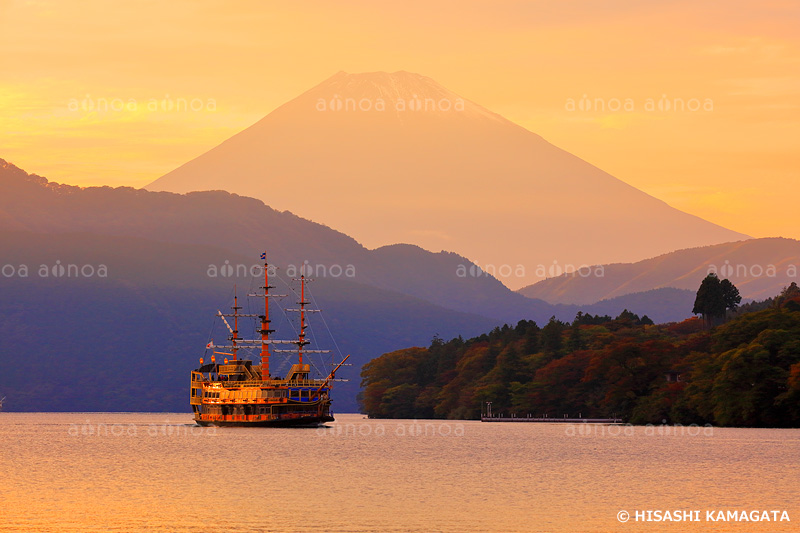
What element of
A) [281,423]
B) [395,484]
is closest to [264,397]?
[281,423]

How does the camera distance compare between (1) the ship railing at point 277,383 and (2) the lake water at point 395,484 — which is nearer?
(2) the lake water at point 395,484

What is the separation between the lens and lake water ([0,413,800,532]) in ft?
200

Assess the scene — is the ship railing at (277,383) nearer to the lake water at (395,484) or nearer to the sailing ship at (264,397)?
the sailing ship at (264,397)

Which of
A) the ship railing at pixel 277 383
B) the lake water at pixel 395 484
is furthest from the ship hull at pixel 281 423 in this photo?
the lake water at pixel 395 484

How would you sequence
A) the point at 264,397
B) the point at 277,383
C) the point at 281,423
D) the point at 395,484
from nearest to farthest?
the point at 395,484
the point at 281,423
the point at 277,383
the point at 264,397

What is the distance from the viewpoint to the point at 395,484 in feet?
265

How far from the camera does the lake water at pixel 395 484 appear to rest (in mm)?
61031

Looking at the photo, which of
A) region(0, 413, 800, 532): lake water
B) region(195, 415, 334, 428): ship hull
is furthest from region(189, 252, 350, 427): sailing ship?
region(0, 413, 800, 532): lake water

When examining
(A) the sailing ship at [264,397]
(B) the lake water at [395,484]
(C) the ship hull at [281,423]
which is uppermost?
(A) the sailing ship at [264,397]

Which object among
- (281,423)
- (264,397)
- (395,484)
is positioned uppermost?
(264,397)

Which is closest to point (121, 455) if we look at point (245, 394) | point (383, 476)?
point (383, 476)

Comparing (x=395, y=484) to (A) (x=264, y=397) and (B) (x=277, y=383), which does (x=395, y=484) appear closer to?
(B) (x=277, y=383)

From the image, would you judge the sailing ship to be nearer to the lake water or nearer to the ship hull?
the ship hull

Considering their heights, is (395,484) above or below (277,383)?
below
